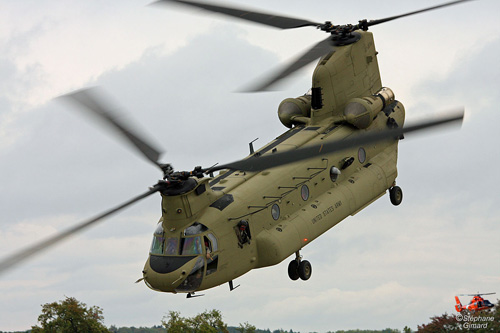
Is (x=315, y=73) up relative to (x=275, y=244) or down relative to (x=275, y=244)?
up

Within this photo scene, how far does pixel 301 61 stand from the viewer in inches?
1312

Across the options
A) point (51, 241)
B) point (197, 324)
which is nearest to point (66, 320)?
point (197, 324)

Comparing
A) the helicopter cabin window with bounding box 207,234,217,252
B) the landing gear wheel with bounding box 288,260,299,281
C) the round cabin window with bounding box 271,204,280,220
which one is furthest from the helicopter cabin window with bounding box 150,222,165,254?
the landing gear wheel with bounding box 288,260,299,281

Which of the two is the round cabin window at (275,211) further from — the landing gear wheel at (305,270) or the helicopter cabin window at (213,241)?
the helicopter cabin window at (213,241)

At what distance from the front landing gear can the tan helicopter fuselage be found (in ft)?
2.63

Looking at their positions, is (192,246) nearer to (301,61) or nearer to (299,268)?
(299,268)

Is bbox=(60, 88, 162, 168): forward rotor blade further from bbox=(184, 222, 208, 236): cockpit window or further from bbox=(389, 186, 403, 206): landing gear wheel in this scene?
bbox=(389, 186, 403, 206): landing gear wheel

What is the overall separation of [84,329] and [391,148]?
20.4 metres

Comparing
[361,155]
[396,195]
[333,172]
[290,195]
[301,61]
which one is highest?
[301,61]

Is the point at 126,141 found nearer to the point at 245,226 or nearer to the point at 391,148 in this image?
the point at 245,226

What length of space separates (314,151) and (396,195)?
42.3 ft

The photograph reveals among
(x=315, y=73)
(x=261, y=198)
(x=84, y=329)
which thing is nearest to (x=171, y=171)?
(x=261, y=198)

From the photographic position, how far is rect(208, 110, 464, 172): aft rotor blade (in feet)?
85.2

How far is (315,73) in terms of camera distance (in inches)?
1420
